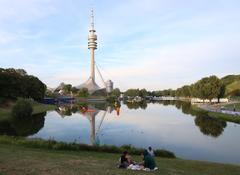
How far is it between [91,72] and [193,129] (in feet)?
452

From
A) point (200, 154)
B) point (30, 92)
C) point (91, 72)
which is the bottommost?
point (200, 154)

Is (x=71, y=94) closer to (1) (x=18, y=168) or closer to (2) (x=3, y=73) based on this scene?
(2) (x=3, y=73)

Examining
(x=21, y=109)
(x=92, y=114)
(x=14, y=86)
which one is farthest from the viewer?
(x=14, y=86)

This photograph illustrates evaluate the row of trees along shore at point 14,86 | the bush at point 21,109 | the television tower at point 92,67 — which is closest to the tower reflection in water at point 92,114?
the row of trees along shore at point 14,86

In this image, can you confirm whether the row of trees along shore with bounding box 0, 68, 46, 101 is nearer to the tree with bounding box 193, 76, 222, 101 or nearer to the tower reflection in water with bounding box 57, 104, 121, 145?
the tower reflection in water with bounding box 57, 104, 121, 145

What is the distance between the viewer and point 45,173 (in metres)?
11.8

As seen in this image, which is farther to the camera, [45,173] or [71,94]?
[71,94]

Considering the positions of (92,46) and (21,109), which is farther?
(92,46)

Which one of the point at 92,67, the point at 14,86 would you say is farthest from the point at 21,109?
the point at 92,67

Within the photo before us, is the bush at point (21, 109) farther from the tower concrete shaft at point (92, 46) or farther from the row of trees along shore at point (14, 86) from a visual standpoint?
the tower concrete shaft at point (92, 46)

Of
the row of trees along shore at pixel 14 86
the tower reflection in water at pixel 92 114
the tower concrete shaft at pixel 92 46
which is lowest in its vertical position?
the tower reflection in water at pixel 92 114

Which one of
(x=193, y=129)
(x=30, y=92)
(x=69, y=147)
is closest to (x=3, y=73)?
(x=30, y=92)

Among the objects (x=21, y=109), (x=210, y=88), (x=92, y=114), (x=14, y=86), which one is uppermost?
(x=210, y=88)

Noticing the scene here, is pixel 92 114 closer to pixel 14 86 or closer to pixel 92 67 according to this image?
pixel 14 86
